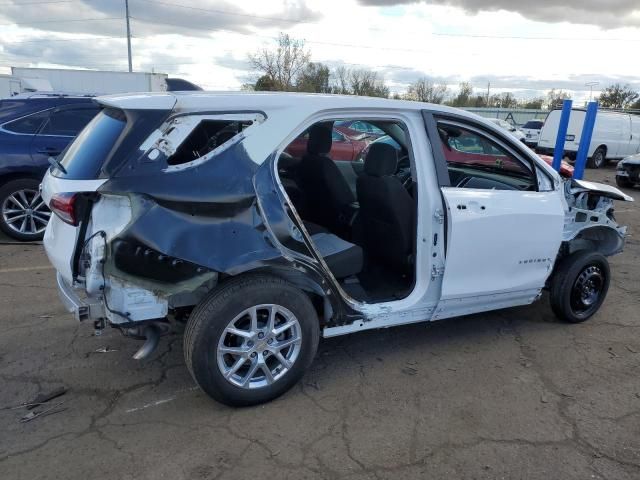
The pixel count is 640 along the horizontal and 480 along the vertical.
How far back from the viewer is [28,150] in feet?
21.5

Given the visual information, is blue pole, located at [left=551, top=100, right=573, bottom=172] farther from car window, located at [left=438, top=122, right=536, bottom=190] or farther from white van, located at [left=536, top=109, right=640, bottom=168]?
white van, located at [left=536, top=109, right=640, bottom=168]

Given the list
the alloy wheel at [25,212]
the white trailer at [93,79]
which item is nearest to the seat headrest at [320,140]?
the alloy wheel at [25,212]

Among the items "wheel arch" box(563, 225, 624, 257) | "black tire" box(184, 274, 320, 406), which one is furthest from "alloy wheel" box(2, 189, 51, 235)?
"wheel arch" box(563, 225, 624, 257)

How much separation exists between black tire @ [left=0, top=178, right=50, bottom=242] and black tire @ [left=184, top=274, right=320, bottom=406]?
4872 mm

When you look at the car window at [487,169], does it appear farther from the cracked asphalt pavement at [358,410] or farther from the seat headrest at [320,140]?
the cracked asphalt pavement at [358,410]

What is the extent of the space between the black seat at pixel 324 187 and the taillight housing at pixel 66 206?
1.99m

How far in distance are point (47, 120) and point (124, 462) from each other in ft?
18.0

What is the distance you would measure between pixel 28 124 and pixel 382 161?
17.0 feet

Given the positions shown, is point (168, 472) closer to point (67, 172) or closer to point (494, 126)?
point (67, 172)

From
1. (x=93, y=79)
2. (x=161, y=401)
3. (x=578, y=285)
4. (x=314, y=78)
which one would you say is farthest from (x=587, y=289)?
(x=314, y=78)

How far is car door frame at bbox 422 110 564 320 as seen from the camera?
137 inches

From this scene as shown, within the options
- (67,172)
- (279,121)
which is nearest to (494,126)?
(279,121)

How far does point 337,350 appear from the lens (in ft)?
12.8

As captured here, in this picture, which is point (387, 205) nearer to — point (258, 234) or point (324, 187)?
point (324, 187)
